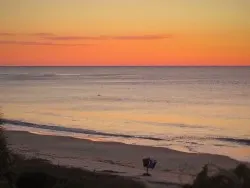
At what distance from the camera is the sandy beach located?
4.15 m

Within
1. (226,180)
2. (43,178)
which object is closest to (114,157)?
(43,178)

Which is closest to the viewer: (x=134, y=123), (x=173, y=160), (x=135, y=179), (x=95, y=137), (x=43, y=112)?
(x=135, y=179)

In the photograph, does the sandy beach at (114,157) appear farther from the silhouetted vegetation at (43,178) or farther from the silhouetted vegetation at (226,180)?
the silhouetted vegetation at (226,180)

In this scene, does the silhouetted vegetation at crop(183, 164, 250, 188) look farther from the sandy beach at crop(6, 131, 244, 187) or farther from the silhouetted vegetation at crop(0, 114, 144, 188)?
the sandy beach at crop(6, 131, 244, 187)

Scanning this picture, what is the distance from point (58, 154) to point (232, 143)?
7.15 feet

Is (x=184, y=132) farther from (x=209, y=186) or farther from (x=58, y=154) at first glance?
(x=209, y=186)

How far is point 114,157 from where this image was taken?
17.4ft

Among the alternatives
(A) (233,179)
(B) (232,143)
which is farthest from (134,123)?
(A) (233,179)

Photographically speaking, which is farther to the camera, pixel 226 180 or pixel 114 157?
A: pixel 114 157

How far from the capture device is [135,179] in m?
3.80

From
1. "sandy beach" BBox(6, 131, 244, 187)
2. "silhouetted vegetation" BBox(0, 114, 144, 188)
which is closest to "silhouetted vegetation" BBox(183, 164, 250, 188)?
"silhouetted vegetation" BBox(0, 114, 144, 188)

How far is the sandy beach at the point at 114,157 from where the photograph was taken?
4.15m

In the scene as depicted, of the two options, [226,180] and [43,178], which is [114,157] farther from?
[226,180]

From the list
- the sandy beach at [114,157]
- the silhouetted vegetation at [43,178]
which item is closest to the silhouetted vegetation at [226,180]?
the silhouetted vegetation at [43,178]
